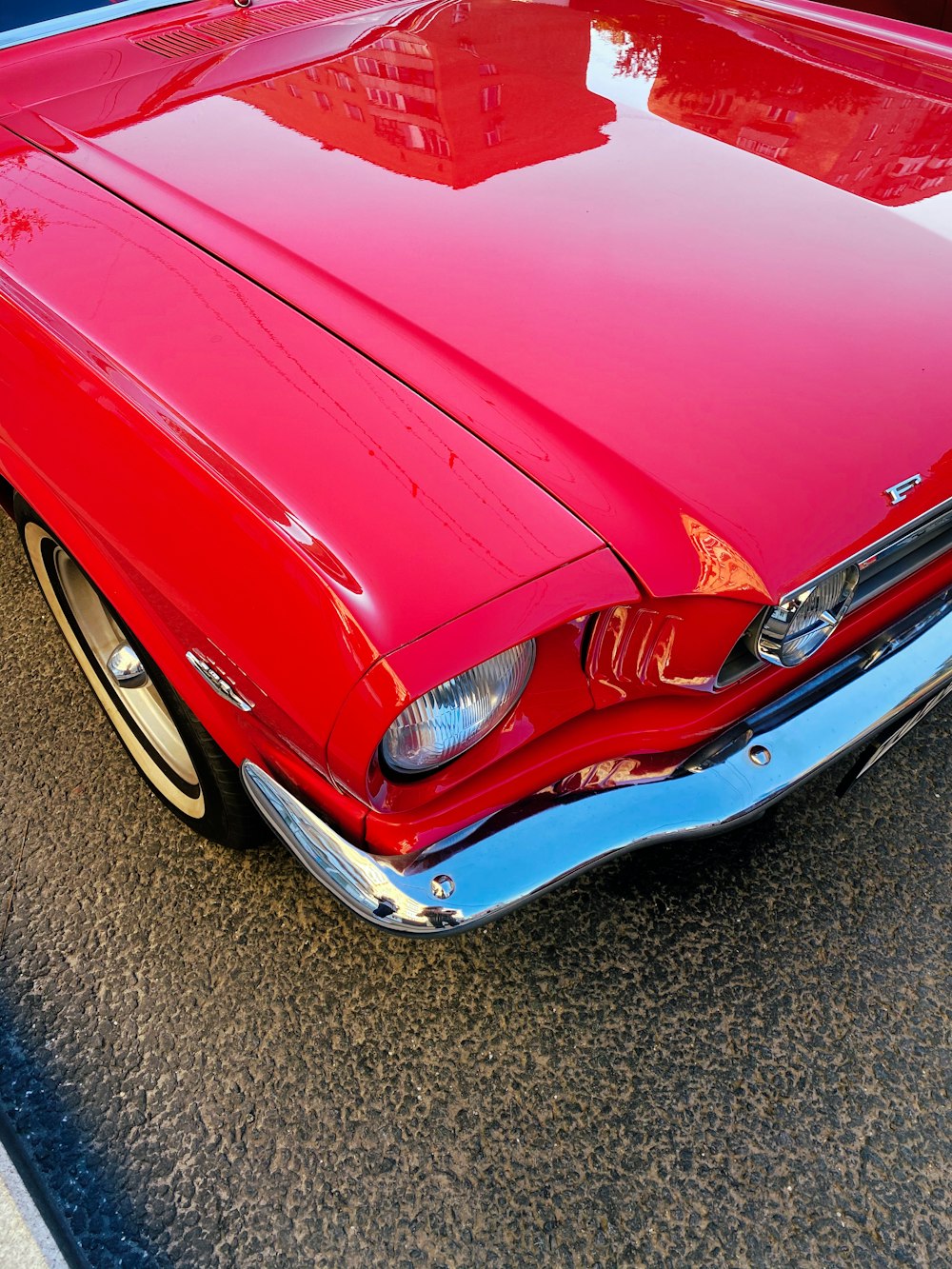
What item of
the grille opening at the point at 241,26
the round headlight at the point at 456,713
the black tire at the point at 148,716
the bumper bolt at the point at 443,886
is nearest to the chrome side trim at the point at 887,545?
the round headlight at the point at 456,713

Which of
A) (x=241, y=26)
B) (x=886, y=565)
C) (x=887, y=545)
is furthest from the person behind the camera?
(x=241, y=26)

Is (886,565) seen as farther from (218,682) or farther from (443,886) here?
(218,682)

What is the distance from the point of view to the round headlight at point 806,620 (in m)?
1.28

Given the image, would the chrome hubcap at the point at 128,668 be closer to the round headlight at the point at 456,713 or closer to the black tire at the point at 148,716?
the black tire at the point at 148,716

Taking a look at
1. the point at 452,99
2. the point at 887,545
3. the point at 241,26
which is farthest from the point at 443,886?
the point at 241,26

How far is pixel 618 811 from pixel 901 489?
1.92ft

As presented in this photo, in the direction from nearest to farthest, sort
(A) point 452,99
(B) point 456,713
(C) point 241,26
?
1. (B) point 456,713
2. (A) point 452,99
3. (C) point 241,26

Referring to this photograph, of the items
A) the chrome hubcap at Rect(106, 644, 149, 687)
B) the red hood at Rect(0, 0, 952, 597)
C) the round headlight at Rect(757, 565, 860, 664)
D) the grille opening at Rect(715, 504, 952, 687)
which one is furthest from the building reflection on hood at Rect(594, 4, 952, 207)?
the chrome hubcap at Rect(106, 644, 149, 687)

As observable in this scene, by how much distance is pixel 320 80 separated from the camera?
1.97 meters

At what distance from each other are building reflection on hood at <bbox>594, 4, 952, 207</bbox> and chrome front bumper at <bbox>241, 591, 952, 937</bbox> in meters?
0.84

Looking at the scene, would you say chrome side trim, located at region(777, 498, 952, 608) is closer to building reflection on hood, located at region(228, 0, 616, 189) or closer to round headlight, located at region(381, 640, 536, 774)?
round headlight, located at region(381, 640, 536, 774)

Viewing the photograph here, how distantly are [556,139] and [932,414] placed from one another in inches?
35.8

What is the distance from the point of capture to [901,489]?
4.21 ft

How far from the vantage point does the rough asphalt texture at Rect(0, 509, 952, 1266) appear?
1411 mm
